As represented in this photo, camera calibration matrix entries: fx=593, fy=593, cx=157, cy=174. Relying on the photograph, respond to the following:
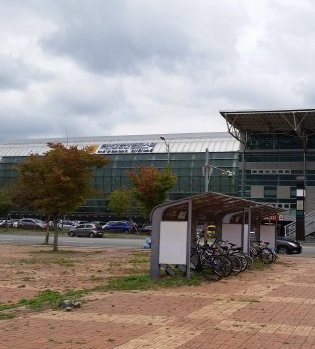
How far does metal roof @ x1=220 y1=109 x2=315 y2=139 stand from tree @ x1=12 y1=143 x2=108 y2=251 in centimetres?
3785

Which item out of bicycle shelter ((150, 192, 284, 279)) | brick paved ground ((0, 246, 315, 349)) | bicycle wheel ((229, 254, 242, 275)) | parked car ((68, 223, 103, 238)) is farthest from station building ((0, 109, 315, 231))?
brick paved ground ((0, 246, 315, 349))

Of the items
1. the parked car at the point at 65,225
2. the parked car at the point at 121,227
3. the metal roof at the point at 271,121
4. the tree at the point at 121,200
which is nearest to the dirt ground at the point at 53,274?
the parked car at the point at 121,227

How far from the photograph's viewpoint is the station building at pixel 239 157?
7050cm

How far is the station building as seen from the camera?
7050 centimetres

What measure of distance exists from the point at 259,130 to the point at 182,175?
1345 cm

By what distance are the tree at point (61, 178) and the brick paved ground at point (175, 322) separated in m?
16.9

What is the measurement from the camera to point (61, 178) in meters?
31.2

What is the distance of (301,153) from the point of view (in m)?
72.8

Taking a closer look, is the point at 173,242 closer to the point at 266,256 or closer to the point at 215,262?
the point at 215,262

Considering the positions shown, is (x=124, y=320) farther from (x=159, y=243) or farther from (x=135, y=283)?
(x=159, y=243)

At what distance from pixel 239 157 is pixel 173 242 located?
6051cm

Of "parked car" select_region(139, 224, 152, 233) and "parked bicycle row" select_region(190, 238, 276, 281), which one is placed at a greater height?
"parked car" select_region(139, 224, 152, 233)

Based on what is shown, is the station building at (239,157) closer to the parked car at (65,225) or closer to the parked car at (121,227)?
the parked car at (121,227)

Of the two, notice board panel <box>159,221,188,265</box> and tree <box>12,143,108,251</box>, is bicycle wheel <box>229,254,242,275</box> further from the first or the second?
tree <box>12,143,108,251</box>
